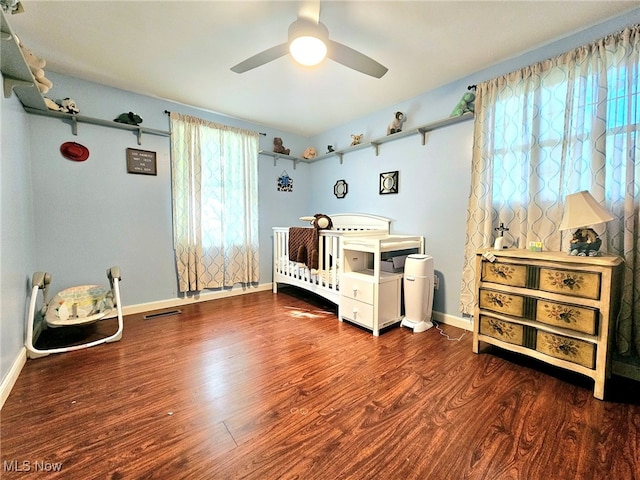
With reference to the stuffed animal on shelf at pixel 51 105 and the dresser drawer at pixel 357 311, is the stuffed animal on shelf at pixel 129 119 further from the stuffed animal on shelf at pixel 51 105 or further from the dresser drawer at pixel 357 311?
the dresser drawer at pixel 357 311

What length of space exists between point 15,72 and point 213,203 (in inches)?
72.7

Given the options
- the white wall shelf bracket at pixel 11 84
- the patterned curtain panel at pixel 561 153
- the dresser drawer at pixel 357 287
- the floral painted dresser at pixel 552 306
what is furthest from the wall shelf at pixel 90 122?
the floral painted dresser at pixel 552 306

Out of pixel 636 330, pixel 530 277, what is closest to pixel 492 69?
pixel 530 277

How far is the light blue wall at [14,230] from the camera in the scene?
1.58m

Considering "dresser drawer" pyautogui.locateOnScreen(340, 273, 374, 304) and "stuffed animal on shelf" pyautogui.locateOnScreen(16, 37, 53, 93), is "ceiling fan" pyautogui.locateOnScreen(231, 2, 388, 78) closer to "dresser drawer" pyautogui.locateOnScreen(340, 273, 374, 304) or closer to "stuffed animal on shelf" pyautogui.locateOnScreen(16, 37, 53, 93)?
"stuffed animal on shelf" pyautogui.locateOnScreen(16, 37, 53, 93)

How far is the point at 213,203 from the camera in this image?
333 cm

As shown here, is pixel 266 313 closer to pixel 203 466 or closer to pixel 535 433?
pixel 203 466

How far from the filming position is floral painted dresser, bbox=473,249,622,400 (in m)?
1.47

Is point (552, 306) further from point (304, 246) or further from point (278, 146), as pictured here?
point (278, 146)

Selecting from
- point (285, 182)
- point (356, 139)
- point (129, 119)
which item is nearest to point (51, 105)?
point (129, 119)

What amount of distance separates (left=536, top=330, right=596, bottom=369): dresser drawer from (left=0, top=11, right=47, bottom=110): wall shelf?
3.42 metres

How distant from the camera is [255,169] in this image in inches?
144

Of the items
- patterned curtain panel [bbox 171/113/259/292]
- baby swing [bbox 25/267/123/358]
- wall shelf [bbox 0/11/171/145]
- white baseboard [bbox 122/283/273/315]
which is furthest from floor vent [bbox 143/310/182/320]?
wall shelf [bbox 0/11/171/145]

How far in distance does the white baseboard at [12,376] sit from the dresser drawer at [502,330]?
2958 millimetres
